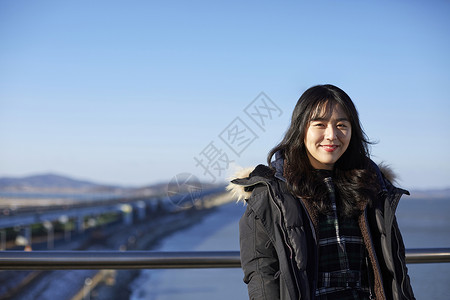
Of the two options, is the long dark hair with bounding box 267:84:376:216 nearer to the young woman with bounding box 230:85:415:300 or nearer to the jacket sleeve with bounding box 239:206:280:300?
the young woman with bounding box 230:85:415:300

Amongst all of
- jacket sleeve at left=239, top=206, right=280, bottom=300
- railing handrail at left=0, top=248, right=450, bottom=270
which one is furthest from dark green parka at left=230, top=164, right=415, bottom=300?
railing handrail at left=0, top=248, right=450, bottom=270

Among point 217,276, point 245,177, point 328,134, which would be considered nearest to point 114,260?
point 245,177

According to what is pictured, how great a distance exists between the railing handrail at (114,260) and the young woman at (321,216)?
1.81 ft

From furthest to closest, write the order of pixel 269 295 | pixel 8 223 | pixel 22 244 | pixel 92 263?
1. pixel 22 244
2. pixel 8 223
3. pixel 92 263
4. pixel 269 295

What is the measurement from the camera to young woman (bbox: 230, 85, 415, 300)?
1200mm

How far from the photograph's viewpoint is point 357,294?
1.27m

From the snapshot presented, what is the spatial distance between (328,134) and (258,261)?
0.44 meters

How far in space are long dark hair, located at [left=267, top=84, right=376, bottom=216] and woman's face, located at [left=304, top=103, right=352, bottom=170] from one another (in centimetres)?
→ 1

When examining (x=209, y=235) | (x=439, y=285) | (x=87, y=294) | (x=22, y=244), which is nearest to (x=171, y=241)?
(x=209, y=235)

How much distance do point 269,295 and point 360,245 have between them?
342mm

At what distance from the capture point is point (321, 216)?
1303 millimetres

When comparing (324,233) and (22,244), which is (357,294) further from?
(22,244)

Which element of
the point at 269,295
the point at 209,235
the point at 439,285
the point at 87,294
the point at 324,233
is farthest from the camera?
the point at 209,235

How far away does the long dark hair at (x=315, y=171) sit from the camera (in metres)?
1.31
